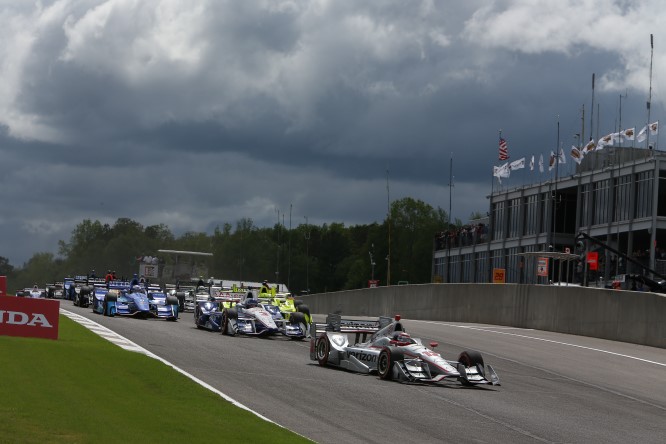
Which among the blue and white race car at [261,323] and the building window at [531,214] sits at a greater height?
the building window at [531,214]

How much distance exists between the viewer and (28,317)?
72.1 ft

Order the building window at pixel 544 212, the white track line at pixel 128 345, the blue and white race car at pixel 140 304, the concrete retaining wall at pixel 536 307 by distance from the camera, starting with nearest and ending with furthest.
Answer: the white track line at pixel 128 345, the concrete retaining wall at pixel 536 307, the blue and white race car at pixel 140 304, the building window at pixel 544 212

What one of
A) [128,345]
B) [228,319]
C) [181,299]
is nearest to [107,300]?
[228,319]

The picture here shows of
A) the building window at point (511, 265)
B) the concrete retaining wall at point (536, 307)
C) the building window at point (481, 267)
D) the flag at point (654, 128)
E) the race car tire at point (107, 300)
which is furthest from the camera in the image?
the building window at point (481, 267)

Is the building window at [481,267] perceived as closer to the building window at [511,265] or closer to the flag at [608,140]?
the building window at [511,265]

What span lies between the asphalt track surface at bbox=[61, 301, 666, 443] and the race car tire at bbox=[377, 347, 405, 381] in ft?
0.70

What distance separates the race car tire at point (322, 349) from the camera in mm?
24812

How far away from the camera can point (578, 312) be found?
37812 mm

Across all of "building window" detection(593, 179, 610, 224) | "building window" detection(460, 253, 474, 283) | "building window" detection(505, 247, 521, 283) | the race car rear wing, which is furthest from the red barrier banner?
"building window" detection(460, 253, 474, 283)

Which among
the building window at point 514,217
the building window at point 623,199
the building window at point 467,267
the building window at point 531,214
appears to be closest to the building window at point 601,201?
the building window at point 623,199

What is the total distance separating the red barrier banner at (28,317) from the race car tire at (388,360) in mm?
6620

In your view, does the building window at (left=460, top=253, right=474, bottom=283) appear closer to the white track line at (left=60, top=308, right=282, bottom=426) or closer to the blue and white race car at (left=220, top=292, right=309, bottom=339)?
the white track line at (left=60, top=308, right=282, bottom=426)

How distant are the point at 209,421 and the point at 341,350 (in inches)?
424

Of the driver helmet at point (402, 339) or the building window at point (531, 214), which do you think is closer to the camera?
the driver helmet at point (402, 339)
